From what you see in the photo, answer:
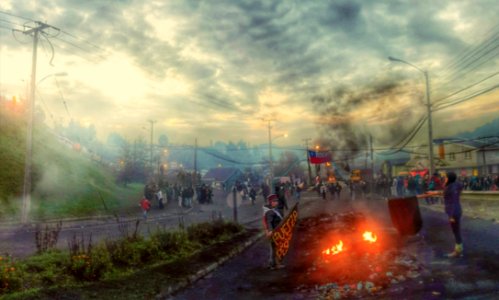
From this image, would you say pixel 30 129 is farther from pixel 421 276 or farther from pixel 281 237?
pixel 421 276

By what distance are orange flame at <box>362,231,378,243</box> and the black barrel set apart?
0.94 metres

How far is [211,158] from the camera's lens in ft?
564

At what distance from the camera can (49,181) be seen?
30.3 meters

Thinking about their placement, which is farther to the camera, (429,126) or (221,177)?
(221,177)

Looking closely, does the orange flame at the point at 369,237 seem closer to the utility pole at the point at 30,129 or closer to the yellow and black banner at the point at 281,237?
the yellow and black banner at the point at 281,237

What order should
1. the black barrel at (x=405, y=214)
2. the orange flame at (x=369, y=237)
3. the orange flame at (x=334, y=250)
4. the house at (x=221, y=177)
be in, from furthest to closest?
the house at (x=221, y=177) → the orange flame at (x=369, y=237) → the black barrel at (x=405, y=214) → the orange flame at (x=334, y=250)

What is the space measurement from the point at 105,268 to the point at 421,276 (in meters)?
6.37

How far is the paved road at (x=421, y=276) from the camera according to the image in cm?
631

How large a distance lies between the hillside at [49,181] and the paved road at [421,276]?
1889 centimetres

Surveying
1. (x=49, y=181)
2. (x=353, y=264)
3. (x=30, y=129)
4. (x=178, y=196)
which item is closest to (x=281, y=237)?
(x=353, y=264)

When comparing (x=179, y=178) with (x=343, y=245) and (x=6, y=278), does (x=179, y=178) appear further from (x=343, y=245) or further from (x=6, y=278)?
(x=6, y=278)

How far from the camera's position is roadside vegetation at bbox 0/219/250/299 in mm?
7164

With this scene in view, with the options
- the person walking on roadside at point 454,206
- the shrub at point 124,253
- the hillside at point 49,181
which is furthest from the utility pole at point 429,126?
the hillside at point 49,181

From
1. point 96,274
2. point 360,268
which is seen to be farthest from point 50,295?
point 360,268
